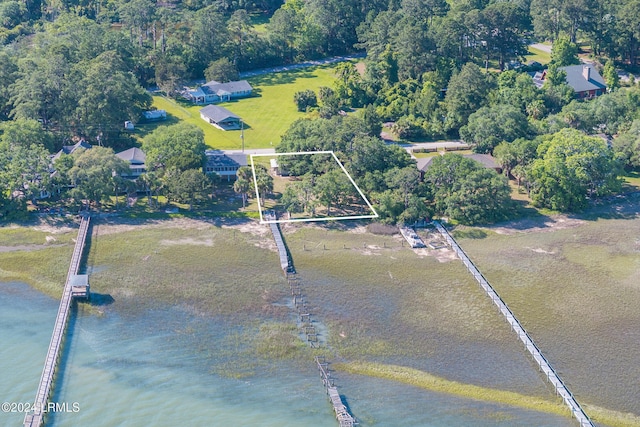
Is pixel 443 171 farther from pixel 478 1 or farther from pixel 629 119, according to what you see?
pixel 478 1

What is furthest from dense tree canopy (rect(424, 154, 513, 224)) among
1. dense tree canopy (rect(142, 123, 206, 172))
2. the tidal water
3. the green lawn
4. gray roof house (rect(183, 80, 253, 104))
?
gray roof house (rect(183, 80, 253, 104))

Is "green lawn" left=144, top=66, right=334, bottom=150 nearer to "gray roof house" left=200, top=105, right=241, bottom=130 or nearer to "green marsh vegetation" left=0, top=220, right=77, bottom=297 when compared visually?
"gray roof house" left=200, top=105, right=241, bottom=130

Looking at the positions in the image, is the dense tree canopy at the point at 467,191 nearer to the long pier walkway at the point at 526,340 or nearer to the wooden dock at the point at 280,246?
the long pier walkway at the point at 526,340

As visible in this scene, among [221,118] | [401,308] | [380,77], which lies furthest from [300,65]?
[401,308]

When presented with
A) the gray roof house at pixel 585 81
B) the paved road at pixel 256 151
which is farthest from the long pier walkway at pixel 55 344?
the gray roof house at pixel 585 81

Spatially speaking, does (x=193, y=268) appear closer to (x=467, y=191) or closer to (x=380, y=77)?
(x=467, y=191)

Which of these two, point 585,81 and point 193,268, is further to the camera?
point 585,81
